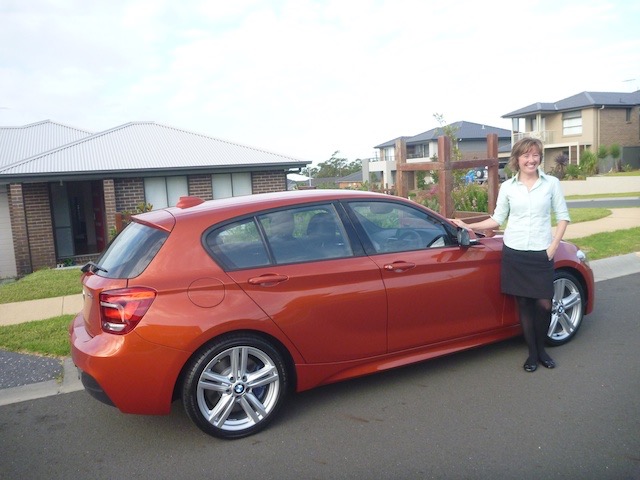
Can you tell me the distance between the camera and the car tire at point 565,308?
17.9 feet

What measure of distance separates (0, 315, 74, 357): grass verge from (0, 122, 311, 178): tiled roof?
10.8 metres

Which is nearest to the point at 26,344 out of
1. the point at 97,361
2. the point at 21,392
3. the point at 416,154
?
the point at 21,392

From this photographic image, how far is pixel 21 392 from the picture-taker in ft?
16.7

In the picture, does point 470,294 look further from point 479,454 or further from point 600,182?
point 600,182

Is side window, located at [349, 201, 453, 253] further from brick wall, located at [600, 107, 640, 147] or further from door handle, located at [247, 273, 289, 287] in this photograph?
brick wall, located at [600, 107, 640, 147]

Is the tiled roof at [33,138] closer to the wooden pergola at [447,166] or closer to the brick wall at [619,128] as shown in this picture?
A: the wooden pergola at [447,166]

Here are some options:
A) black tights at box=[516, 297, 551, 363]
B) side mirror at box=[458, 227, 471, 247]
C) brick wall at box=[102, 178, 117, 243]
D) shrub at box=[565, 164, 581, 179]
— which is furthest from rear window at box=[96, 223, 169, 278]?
shrub at box=[565, 164, 581, 179]

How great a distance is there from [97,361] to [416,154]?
212ft

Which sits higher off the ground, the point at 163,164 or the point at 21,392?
the point at 163,164

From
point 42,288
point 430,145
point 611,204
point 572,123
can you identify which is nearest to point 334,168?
point 430,145

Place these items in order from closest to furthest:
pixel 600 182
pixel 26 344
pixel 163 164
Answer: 1. pixel 26 344
2. pixel 163 164
3. pixel 600 182

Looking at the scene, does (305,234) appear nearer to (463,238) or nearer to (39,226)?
(463,238)

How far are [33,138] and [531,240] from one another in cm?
2228

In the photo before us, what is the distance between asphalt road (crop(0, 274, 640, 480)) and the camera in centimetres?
358
